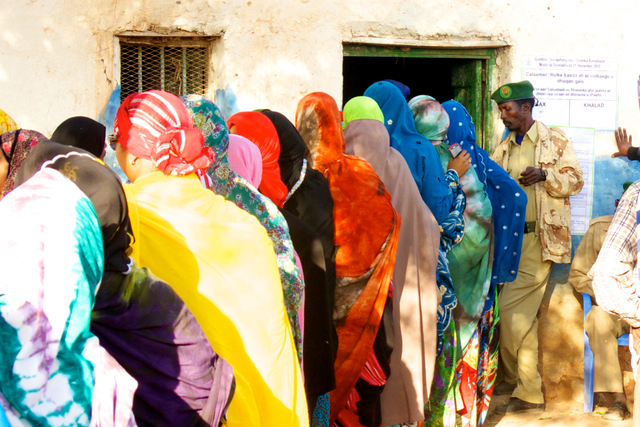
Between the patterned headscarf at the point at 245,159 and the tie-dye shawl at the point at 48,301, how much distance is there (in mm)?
1458

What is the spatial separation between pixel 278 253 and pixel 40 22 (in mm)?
2509

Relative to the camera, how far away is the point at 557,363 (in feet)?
16.9

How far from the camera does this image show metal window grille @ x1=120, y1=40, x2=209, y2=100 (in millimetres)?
4410

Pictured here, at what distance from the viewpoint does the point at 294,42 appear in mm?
4566

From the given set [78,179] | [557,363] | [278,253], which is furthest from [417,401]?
[78,179]

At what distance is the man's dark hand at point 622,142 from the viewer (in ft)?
16.5

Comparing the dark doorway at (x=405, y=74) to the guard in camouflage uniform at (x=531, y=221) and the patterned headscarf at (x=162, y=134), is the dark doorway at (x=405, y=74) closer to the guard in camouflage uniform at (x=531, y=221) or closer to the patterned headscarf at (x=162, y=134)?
the guard in camouflage uniform at (x=531, y=221)

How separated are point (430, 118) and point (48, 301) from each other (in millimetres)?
3246

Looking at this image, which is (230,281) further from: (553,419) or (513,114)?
(553,419)

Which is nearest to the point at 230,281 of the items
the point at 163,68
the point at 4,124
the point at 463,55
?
the point at 4,124

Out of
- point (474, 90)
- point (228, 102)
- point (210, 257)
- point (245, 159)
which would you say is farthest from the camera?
point (474, 90)

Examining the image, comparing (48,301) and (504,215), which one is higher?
(48,301)

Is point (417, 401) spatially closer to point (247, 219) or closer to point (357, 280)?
point (357, 280)

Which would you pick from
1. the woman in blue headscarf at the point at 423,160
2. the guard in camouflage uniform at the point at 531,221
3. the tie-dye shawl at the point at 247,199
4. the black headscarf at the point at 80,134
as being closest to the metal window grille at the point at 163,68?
the woman in blue headscarf at the point at 423,160
